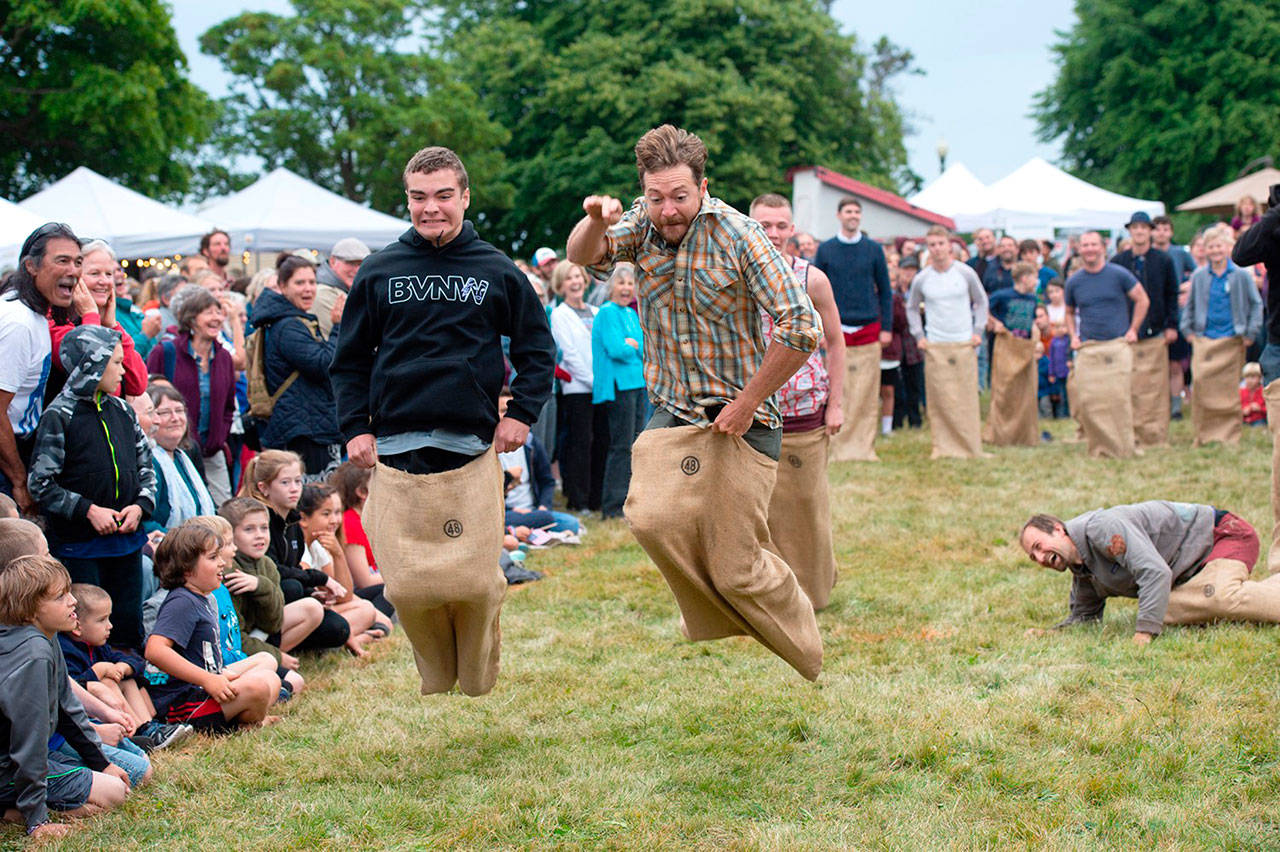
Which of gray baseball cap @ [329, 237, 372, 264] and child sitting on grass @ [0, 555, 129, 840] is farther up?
gray baseball cap @ [329, 237, 372, 264]

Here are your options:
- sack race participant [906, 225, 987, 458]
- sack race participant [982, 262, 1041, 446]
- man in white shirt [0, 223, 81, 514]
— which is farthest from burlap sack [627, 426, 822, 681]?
sack race participant [982, 262, 1041, 446]

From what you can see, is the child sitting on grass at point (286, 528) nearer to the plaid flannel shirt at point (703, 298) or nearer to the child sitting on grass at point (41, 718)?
the child sitting on grass at point (41, 718)

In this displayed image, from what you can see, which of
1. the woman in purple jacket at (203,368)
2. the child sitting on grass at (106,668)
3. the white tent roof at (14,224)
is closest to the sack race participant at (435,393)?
the child sitting on grass at (106,668)

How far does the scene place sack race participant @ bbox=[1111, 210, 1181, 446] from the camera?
13.5 metres

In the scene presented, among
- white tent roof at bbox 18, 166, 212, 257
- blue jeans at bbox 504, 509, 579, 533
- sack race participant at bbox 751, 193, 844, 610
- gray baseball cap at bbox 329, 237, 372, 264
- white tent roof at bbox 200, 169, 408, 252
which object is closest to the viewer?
sack race participant at bbox 751, 193, 844, 610

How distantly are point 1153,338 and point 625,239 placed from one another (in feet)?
33.4

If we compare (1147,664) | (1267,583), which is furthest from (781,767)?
(1267,583)

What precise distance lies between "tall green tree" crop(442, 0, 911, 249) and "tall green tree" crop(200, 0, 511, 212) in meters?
1.29

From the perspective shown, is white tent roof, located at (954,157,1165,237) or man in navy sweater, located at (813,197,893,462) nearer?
man in navy sweater, located at (813,197,893,462)

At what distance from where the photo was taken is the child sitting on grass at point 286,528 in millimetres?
6758

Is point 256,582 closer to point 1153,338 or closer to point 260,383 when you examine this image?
point 260,383

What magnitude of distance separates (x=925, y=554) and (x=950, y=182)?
17.3 meters

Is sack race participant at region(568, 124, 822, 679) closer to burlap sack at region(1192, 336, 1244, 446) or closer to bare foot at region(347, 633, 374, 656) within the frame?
bare foot at region(347, 633, 374, 656)

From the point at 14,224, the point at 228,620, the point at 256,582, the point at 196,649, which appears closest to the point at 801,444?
the point at 256,582
